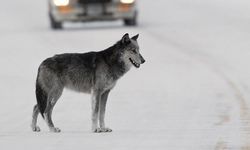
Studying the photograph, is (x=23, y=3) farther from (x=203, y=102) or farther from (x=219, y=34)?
(x=203, y=102)

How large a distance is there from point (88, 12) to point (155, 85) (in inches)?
454

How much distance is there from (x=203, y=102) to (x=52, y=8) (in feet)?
51.3

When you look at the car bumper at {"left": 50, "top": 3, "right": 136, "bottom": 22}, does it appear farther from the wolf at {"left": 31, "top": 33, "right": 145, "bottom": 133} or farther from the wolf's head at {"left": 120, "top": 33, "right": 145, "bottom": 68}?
the wolf's head at {"left": 120, "top": 33, "right": 145, "bottom": 68}

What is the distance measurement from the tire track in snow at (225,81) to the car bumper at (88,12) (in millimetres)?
1159

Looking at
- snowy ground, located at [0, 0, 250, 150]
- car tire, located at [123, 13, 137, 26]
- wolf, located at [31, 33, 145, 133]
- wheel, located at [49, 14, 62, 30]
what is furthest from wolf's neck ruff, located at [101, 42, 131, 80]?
wheel, located at [49, 14, 62, 30]

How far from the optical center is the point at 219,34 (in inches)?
1153

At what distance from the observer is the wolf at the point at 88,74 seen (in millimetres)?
11703

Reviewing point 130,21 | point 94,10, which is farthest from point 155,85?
point 130,21

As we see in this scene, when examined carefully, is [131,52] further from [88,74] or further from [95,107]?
[95,107]

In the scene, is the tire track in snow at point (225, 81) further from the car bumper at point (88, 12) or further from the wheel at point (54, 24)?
the wheel at point (54, 24)

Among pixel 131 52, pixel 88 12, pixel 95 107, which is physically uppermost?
pixel 88 12

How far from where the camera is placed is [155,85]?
1825cm

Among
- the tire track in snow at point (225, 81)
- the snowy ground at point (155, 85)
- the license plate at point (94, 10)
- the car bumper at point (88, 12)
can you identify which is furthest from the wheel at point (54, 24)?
the tire track in snow at point (225, 81)

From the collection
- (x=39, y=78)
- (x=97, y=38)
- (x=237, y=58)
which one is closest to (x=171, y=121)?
(x=39, y=78)
